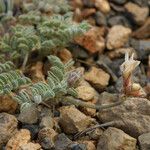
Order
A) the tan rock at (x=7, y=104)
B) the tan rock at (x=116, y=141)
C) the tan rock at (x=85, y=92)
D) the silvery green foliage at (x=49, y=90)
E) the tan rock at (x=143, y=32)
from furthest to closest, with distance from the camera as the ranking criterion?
1. the tan rock at (x=143, y=32)
2. the tan rock at (x=85, y=92)
3. the tan rock at (x=7, y=104)
4. the silvery green foliage at (x=49, y=90)
5. the tan rock at (x=116, y=141)

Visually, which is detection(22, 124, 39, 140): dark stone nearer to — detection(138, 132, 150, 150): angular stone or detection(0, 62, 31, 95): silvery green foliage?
detection(0, 62, 31, 95): silvery green foliage

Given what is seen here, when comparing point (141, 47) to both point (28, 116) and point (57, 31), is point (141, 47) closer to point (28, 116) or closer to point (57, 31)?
point (57, 31)

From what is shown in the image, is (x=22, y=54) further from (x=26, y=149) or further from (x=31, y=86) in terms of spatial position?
(x=26, y=149)

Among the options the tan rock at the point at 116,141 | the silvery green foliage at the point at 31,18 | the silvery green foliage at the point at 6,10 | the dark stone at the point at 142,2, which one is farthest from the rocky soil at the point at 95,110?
the silvery green foliage at the point at 6,10

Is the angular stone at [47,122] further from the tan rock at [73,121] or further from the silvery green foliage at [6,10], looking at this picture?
the silvery green foliage at [6,10]

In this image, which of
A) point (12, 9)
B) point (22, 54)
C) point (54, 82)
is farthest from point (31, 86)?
point (12, 9)

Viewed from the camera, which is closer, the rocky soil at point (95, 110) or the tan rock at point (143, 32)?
the rocky soil at point (95, 110)

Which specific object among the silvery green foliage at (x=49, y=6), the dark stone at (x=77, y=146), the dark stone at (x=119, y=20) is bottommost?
the dark stone at (x=77, y=146)

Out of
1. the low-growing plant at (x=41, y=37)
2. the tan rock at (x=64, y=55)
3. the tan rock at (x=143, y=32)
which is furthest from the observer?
the tan rock at (x=143, y=32)

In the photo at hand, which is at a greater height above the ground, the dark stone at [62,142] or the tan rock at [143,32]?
the tan rock at [143,32]
